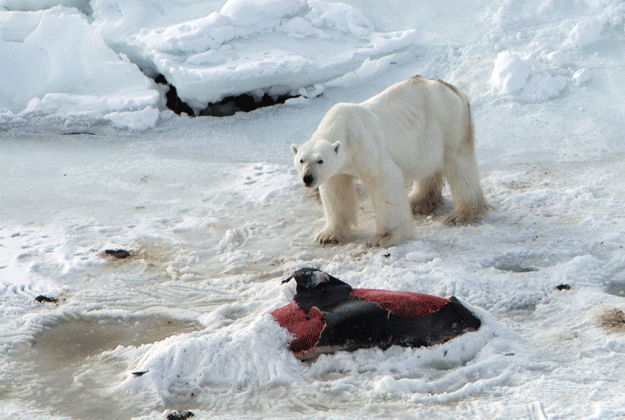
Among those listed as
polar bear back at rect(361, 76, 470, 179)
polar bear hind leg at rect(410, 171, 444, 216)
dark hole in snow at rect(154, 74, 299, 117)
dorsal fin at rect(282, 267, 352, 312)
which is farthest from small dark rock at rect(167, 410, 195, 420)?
dark hole in snow at rect(154, 74, 299, 117)

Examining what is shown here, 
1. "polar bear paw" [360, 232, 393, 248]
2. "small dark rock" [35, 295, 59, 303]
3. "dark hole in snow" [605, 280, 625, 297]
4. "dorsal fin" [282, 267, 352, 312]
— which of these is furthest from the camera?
"polar bear paw" [360, 232, 393, 248]

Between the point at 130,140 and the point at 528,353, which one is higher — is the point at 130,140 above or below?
above

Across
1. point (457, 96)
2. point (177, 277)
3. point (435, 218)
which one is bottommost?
point (435, 218)

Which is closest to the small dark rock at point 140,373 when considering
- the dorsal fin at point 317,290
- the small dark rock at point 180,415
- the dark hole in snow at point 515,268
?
the small dark rock at point 180,415

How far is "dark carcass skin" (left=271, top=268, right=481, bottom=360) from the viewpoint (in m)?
3.38

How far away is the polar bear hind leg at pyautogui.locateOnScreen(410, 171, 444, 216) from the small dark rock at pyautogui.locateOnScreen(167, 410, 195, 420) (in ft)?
11.2

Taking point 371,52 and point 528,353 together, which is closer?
point 528,353

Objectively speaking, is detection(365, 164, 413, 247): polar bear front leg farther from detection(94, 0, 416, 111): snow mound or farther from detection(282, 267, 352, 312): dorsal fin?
detection(94, 0, 416, 111): snow mound

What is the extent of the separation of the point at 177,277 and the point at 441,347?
2046 mm

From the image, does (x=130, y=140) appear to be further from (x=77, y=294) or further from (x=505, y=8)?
(x=505, y=8)

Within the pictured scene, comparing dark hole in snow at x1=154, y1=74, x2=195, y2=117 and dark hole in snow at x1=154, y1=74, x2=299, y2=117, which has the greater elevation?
dark hole in snow at x1=154, y1=74, x2=195, y2=117

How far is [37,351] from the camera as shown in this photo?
146 inches

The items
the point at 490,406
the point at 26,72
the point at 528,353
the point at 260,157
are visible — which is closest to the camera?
the point at 490,406

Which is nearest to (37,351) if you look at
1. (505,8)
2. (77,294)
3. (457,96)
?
(77,294)
